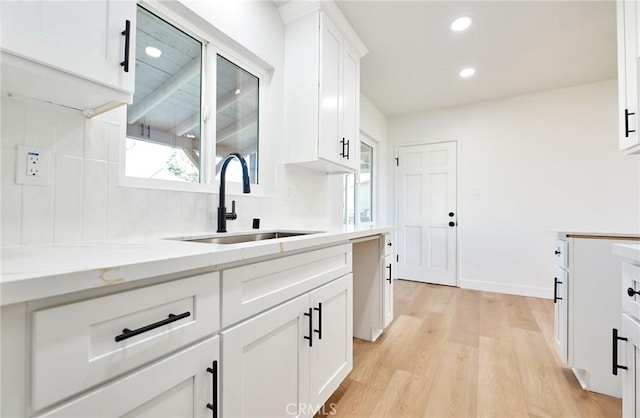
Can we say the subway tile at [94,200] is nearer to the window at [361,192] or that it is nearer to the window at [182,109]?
the window at [182,109]

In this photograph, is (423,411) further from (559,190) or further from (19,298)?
(559,190)

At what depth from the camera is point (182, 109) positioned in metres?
1.53

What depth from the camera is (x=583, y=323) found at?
5.31 feet

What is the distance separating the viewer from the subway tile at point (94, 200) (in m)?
1.02

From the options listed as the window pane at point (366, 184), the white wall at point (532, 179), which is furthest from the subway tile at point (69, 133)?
the white wall at point (532, 179)

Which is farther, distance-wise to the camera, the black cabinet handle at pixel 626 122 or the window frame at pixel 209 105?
the black cabinet handle at pixel 626 122

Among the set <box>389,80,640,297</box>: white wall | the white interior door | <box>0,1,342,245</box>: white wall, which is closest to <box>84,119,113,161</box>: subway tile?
<box>0,1,342,245</box>: white wall

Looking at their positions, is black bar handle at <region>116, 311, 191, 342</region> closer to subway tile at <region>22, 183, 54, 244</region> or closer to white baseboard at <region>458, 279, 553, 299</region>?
subway tile at <region>22, 183, 54, 244</region>

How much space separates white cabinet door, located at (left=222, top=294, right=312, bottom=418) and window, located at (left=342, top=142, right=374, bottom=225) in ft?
7.99

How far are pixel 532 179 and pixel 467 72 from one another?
1591 mm

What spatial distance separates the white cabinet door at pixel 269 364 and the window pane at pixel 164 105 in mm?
902

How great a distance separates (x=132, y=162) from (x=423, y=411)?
6.18 feet

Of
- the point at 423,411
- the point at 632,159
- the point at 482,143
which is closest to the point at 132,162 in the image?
the point at 423,411

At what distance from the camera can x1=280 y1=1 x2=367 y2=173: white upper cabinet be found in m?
1.97
